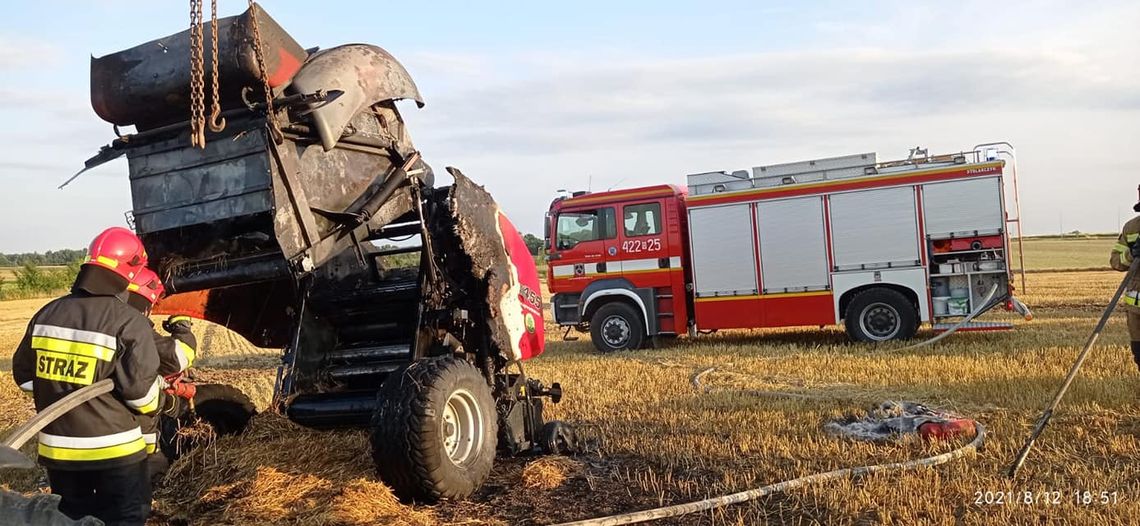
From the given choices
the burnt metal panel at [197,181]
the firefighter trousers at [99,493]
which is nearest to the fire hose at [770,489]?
the firefighter trousers at [99,493]

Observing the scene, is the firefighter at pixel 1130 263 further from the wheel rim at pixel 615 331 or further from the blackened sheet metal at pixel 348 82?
the wheel rim at pixel 615 331

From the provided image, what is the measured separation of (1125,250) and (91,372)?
7.19m

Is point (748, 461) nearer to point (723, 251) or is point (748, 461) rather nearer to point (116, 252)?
point (116, 252)

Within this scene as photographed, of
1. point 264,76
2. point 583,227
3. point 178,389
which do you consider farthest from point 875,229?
point 178,389

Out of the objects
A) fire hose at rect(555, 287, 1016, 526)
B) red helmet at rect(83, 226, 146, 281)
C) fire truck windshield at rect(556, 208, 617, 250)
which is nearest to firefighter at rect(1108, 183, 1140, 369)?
fire hose at rect(555, 287, 1016, 526)

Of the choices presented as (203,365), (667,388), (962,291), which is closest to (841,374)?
(667,388)

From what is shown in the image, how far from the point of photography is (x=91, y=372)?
134 inches

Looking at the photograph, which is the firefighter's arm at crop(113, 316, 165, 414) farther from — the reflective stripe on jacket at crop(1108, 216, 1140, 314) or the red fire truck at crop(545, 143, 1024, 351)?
the red fire truck at crop(545, 143, 1024, 351)

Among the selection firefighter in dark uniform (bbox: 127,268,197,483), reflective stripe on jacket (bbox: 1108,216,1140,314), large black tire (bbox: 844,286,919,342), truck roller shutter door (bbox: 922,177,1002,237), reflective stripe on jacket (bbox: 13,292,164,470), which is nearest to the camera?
reflective stripe on jacket (bbox: 13,292,164,470)

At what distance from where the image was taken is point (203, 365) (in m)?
13.8

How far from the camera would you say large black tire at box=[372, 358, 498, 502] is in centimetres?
414

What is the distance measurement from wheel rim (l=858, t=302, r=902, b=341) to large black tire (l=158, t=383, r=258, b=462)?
9.16 m

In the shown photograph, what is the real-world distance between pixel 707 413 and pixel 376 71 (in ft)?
12.6

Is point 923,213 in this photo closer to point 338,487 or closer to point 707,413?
point 707,413
